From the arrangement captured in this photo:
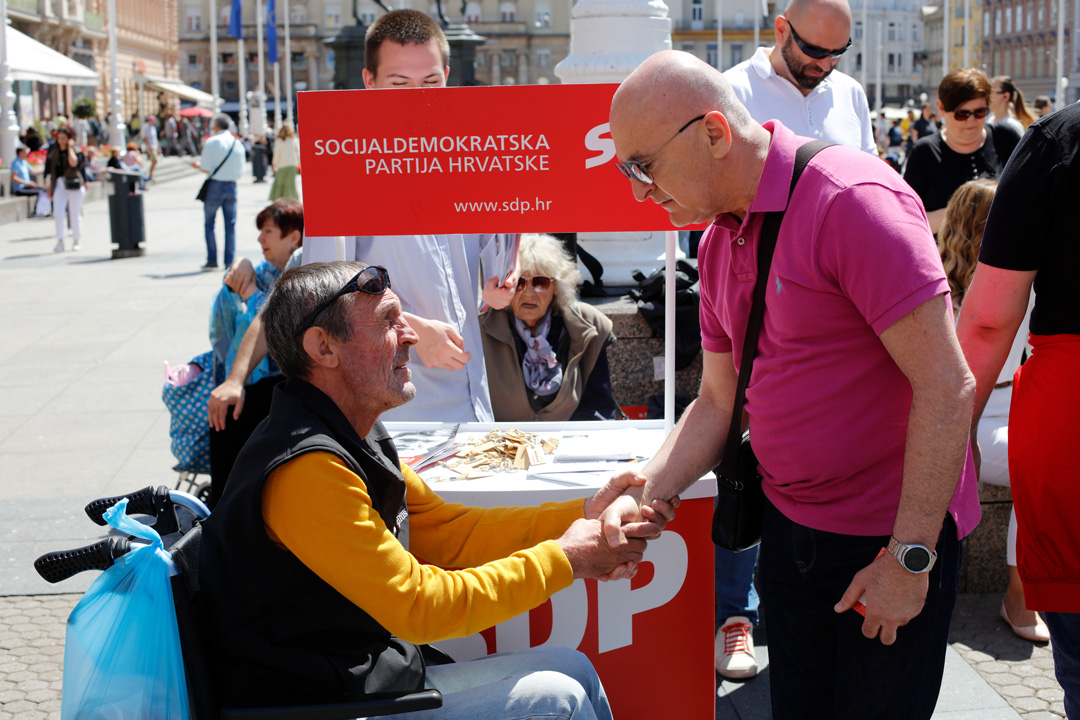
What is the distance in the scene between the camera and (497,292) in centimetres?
333

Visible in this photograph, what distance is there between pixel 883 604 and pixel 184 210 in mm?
23221

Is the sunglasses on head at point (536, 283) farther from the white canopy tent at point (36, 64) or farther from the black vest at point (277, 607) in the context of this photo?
the white canopy tent at point (36, 64)

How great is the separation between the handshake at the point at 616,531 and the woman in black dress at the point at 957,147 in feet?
11.9

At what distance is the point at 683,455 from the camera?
2414mm

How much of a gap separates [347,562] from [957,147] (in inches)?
190

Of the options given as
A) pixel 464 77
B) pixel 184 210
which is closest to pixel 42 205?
pixel 184 210

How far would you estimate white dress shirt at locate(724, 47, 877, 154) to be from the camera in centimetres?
436

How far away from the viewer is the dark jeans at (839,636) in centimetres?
204

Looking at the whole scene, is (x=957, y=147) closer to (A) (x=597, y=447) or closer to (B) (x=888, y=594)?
(A) (x=597, y=447)

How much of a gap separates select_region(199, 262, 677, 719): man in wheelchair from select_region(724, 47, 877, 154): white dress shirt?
255 cm

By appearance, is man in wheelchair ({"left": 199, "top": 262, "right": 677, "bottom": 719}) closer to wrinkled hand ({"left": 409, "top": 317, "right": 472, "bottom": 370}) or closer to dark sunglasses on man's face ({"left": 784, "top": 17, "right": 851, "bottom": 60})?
wrinkled hand ({"left": 409, "top": 317, "right": 472, "bottom": 370})

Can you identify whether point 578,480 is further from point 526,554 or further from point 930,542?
point 930,542

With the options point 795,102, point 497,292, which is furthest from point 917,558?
point 795,102

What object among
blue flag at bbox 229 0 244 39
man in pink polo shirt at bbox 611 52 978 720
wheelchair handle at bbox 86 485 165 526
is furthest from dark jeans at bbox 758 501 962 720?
blue flag at bbox 229 0 244 39
